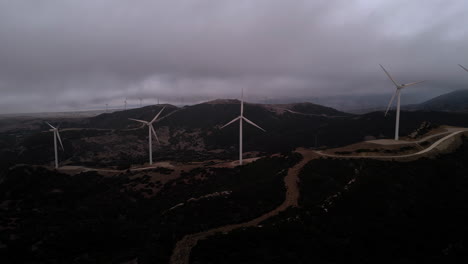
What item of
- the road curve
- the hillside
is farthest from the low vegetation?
the hillside

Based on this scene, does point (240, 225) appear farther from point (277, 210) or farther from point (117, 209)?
point (117, 209)

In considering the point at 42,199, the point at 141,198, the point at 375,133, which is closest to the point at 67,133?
the point at 42,199

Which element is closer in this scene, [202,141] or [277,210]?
[277,210]

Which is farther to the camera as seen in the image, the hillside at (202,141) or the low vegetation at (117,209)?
the hillside at (202,141)

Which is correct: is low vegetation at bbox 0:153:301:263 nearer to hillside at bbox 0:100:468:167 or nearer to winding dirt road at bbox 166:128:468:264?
winding dirt road at bbox 166:128:468:264

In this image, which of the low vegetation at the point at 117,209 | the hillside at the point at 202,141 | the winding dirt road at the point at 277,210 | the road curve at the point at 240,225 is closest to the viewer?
the road curve at the point at 240,225

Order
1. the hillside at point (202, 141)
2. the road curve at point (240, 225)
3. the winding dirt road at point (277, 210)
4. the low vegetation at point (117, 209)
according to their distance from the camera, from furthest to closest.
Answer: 1. the hillside at point (202, 141)
2. the low vegetation at point (117, 209)
3. the winding dirt road at point (277, 210)
4. the road curve at point (240, 225)

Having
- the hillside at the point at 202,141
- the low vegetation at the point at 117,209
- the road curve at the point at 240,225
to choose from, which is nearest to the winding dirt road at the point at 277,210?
the road curve at the point at 240,225

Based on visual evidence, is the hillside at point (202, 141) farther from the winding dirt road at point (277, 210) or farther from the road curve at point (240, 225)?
the road curve at point (240, 225)

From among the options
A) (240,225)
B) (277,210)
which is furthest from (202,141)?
(240,225)

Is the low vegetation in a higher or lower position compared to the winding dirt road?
lower

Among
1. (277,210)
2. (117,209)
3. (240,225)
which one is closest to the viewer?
(240,225)
